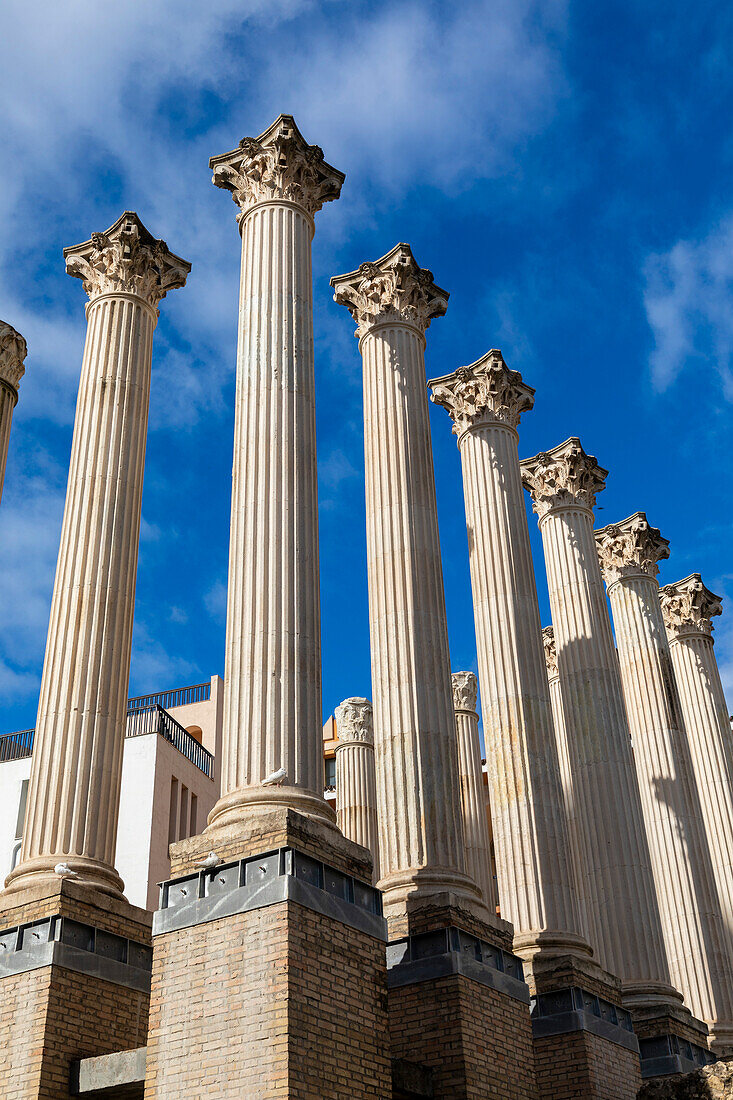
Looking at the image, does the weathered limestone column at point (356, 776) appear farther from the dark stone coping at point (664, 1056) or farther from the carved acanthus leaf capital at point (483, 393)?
the carved acanthus leaf capital at point (483, 393)

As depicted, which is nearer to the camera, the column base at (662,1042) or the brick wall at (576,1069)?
the brick wall at (576,1069)

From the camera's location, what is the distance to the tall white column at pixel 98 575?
742 inches

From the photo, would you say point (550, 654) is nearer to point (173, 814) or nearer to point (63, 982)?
point (173, 814)

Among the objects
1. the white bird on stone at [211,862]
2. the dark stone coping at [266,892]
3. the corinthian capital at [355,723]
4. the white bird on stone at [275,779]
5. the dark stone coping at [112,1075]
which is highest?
the corinthian capital at [355,723]

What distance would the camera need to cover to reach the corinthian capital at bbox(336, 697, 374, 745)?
4112 cm

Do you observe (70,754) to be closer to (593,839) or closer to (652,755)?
(593,839)

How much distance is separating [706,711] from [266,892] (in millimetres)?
28222

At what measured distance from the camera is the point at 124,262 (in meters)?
24.4

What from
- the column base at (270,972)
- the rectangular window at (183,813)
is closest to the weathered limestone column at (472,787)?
the rectangular window at (183,813)

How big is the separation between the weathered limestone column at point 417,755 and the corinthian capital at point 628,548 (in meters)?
13.1

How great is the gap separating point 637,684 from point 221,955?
2300 centimetres

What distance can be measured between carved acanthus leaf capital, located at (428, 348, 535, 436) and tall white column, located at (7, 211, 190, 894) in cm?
799

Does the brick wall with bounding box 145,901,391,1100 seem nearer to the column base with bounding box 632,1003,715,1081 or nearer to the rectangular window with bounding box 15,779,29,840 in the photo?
the column base with bounding box 632,1003,715,1081

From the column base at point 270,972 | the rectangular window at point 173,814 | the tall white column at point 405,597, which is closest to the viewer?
the column base at point 270,972
